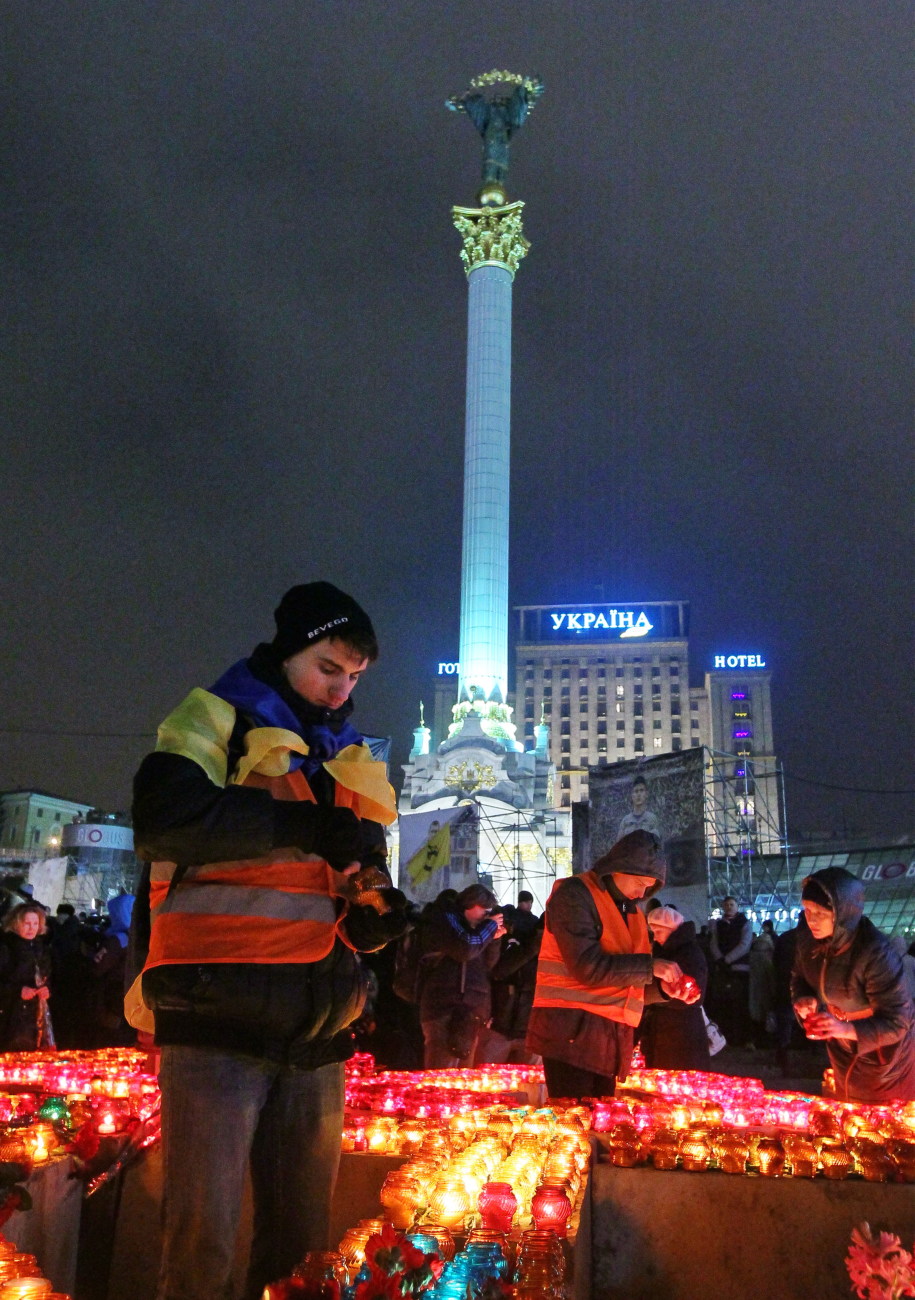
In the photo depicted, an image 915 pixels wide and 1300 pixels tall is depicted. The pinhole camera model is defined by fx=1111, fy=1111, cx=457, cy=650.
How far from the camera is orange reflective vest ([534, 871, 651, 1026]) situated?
205 inches

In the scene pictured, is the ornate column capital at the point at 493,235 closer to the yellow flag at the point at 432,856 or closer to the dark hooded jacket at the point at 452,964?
the yellow flag at the point at 432,856

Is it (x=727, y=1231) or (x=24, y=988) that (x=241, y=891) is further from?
(x=24, y=988)

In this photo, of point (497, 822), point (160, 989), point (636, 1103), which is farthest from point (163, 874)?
point (497, 822)

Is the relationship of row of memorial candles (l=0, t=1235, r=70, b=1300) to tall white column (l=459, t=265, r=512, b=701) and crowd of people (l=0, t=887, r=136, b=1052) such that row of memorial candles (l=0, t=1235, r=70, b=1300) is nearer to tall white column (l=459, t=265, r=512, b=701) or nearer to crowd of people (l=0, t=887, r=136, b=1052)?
crowd of people (l=0, t=887, r=136, b=1052)

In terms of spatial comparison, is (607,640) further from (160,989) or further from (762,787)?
(160,989)

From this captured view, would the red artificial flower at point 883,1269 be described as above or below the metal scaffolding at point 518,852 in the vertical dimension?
below

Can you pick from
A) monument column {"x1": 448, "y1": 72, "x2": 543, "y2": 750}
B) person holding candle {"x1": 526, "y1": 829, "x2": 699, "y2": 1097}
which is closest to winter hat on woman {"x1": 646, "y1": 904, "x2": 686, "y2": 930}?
person holding candle {"x1": 526, "y1": 829, "x2": 699, "y2": 1097}

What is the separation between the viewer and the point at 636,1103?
4.64 meters

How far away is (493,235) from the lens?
64.7 m

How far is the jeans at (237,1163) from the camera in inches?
105

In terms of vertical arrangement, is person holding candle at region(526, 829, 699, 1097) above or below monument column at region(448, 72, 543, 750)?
below

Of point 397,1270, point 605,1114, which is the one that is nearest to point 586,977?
point 605,1114

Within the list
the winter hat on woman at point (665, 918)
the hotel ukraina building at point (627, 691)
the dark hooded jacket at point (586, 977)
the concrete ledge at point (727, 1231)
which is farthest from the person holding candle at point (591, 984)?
the hotel ukraina building at point (627, 691)

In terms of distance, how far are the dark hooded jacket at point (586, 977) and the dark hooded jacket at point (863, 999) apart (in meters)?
1.01
